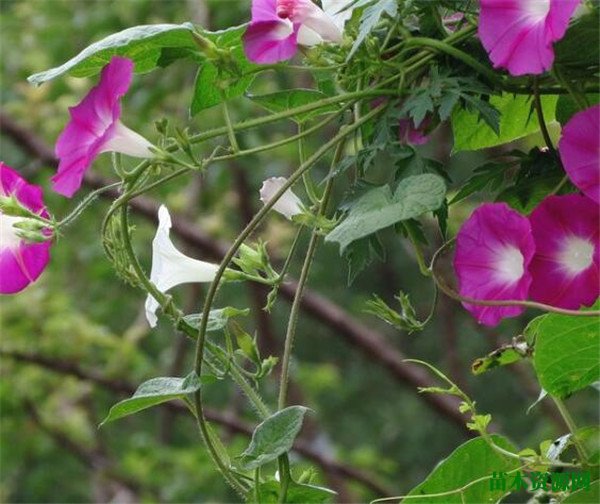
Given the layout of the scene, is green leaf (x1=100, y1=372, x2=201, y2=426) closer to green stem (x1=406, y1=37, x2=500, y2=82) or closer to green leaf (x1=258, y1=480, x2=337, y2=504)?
green leaf (x1=258, y1=480, x2=337, y2=504)

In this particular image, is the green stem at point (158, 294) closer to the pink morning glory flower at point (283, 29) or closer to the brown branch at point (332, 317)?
the pink morning glory flower at point (283, 29)

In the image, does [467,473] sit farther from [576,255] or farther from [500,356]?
[576,255]

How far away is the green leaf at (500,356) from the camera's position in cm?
58

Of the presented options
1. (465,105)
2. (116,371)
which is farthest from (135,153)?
(116,371)

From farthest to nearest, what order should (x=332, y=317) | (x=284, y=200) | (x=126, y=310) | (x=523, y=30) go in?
(x=126, y=310), (x=332, y=317), (x=284, y=200), (x=523, y=30)

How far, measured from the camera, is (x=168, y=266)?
1.94ft

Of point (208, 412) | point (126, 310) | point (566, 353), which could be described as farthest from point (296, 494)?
point (126, 310)

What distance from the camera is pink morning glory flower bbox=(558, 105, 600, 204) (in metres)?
0.45

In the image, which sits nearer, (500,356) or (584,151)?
(584,151)

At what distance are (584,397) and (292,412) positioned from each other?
15.7 feet

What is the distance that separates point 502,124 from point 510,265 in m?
0.17

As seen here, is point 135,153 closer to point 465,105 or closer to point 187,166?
point 187,166

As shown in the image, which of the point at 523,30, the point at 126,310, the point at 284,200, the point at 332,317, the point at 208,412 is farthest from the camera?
the point at 126,310

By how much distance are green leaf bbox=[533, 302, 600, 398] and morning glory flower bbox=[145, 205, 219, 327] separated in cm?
17
